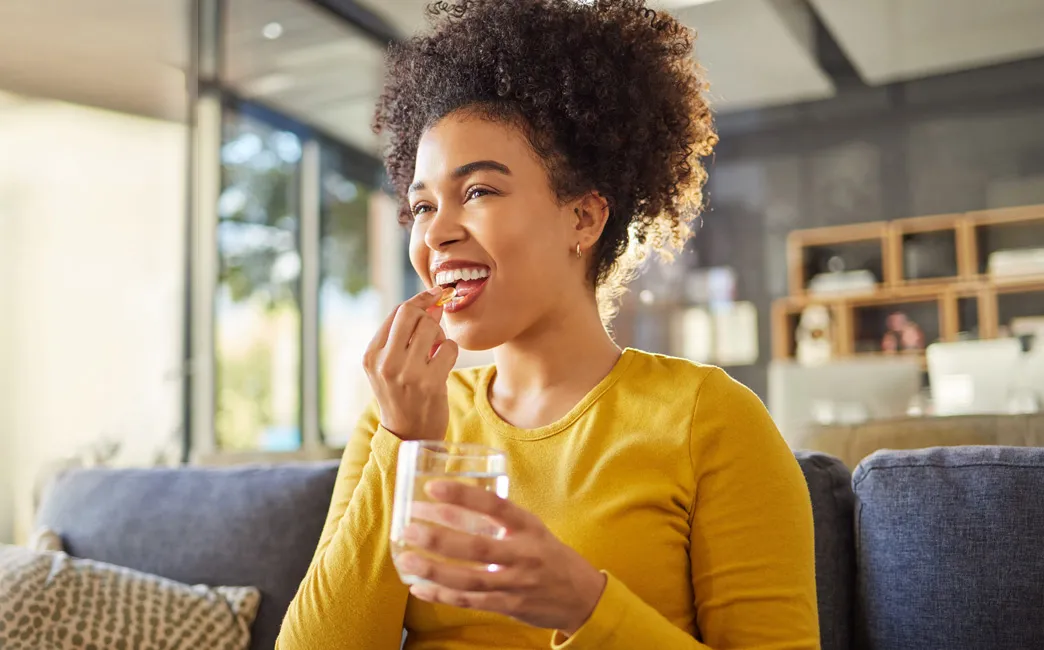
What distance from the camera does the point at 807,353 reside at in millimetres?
6152

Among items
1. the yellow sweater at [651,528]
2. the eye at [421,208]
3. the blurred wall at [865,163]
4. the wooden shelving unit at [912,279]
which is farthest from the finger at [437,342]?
the blurred wall at [865,163]

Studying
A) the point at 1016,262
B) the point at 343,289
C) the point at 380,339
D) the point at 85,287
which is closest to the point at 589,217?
the point at 380,339

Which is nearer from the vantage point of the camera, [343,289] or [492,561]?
[492,561]

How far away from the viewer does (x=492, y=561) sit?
0.73 meters

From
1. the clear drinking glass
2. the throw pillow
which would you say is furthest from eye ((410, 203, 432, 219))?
the throw pillow

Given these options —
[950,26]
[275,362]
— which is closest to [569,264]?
[275,362]

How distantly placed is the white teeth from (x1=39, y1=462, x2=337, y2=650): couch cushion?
0.69m

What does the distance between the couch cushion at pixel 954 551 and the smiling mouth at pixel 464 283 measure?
0.67m

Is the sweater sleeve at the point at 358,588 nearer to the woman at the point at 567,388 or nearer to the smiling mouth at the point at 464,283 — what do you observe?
the woman at the point at 567,388

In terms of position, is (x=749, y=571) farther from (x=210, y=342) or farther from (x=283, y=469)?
(x=210, y=342)

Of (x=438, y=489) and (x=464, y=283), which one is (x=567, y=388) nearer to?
(x=464, y=283)

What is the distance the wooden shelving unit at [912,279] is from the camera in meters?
5.57

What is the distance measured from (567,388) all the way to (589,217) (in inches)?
9.2

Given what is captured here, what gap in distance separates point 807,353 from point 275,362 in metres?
3.36
